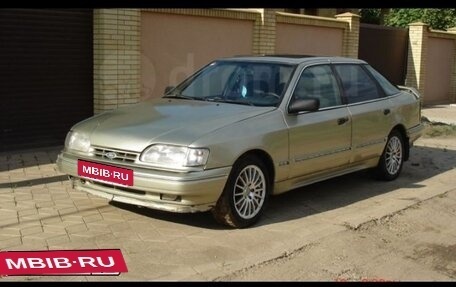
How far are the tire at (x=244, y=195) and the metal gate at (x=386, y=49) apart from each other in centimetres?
1129

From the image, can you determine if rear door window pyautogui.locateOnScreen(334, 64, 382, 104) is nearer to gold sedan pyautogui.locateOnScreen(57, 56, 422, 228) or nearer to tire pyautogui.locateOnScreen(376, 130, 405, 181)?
gold sedan pyautogui.locateOnScreen(57, 56, 422, 228)

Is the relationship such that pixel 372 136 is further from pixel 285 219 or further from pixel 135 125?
pixel 135 125

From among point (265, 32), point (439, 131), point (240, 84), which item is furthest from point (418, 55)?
point (240, 84)

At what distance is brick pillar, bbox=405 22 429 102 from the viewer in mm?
18125

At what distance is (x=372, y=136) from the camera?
704cm

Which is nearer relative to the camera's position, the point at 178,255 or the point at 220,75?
the point at 178,255

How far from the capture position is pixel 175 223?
545 cm

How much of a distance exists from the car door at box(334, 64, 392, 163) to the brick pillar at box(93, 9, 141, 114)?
3.65 m

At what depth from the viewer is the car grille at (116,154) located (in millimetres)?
5051

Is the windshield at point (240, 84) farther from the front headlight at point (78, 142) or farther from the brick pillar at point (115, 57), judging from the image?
the brick pillar at point (115, 57)

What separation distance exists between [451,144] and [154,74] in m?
5.50

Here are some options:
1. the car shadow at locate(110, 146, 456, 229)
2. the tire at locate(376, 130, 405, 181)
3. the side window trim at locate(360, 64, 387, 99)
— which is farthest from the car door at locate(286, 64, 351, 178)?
the tire at locate(376, 130, 405, 181)

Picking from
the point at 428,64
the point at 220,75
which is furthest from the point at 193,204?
the point at 428,64

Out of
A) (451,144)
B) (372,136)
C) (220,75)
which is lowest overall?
(451,144)
